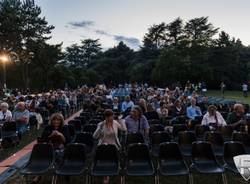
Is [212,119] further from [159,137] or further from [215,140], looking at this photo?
[159,137]

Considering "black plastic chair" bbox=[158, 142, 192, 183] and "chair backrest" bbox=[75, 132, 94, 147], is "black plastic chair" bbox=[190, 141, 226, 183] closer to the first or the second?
"black plastic chair" bbox=[158, 142, 192, 183]

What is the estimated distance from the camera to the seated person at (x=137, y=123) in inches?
336

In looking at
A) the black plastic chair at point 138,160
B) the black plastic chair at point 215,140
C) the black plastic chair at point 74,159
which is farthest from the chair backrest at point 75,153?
the black plastic chair at point 215,140

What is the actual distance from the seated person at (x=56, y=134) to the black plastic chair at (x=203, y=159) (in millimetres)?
2723

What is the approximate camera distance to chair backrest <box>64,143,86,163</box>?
6.57 m

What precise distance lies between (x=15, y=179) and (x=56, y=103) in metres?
10.4

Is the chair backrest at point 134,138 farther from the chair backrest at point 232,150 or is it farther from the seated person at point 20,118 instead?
the seated person at point 20,118

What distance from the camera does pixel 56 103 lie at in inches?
691

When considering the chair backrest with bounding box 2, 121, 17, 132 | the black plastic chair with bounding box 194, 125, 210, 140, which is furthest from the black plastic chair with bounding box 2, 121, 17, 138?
the black plastic chair with bounding box 194, 125, 210, 140

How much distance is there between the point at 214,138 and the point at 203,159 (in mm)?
1342

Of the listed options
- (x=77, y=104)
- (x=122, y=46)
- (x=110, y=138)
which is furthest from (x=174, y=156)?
(x=122, y=46)

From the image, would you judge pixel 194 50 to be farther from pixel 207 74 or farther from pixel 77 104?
pixel 77 104

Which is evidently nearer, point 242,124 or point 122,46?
point 242,124

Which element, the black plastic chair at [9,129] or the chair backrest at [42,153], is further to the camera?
the black plastic chair at [9,129]
